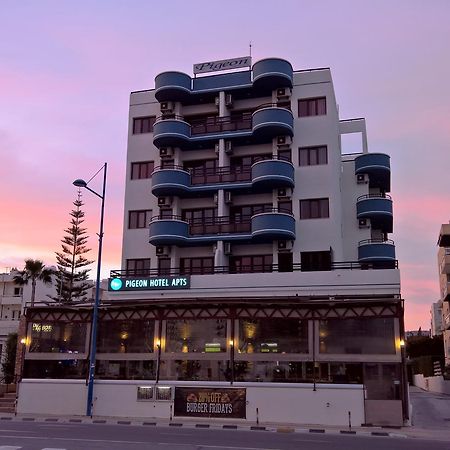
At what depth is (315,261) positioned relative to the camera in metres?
41.6

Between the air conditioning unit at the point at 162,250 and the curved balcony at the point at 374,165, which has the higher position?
the curved balcony at the point at 374,165

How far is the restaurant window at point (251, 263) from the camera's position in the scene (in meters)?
42.8

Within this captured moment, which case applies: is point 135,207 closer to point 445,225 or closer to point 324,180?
point 324,180

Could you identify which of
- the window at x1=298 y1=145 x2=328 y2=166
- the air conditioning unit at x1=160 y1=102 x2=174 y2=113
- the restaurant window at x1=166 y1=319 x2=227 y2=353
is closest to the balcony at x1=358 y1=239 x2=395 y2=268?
the window at x1=298 y1=145 x2=328 y2=166

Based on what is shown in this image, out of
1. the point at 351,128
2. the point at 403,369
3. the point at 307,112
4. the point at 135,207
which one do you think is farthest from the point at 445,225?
the point at 403,369

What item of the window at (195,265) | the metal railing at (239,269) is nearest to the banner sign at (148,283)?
the metal railing at (239,269)

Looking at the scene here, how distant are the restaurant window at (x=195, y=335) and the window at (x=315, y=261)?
36.8 ft

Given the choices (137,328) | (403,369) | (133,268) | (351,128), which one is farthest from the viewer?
(351,128)

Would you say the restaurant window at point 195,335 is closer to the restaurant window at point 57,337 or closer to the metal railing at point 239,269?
the restaurant window at point 57,337

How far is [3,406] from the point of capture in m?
33.6

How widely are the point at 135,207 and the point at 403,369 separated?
25559 millimetres

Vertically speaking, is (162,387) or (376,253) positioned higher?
(376,253)

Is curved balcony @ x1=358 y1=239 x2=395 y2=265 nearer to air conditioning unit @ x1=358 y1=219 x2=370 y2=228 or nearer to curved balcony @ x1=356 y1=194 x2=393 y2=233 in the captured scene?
air conditioning unit @ x1=358 y1=219 x2=370 y2=228

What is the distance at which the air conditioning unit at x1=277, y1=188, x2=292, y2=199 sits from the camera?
4344 cm
